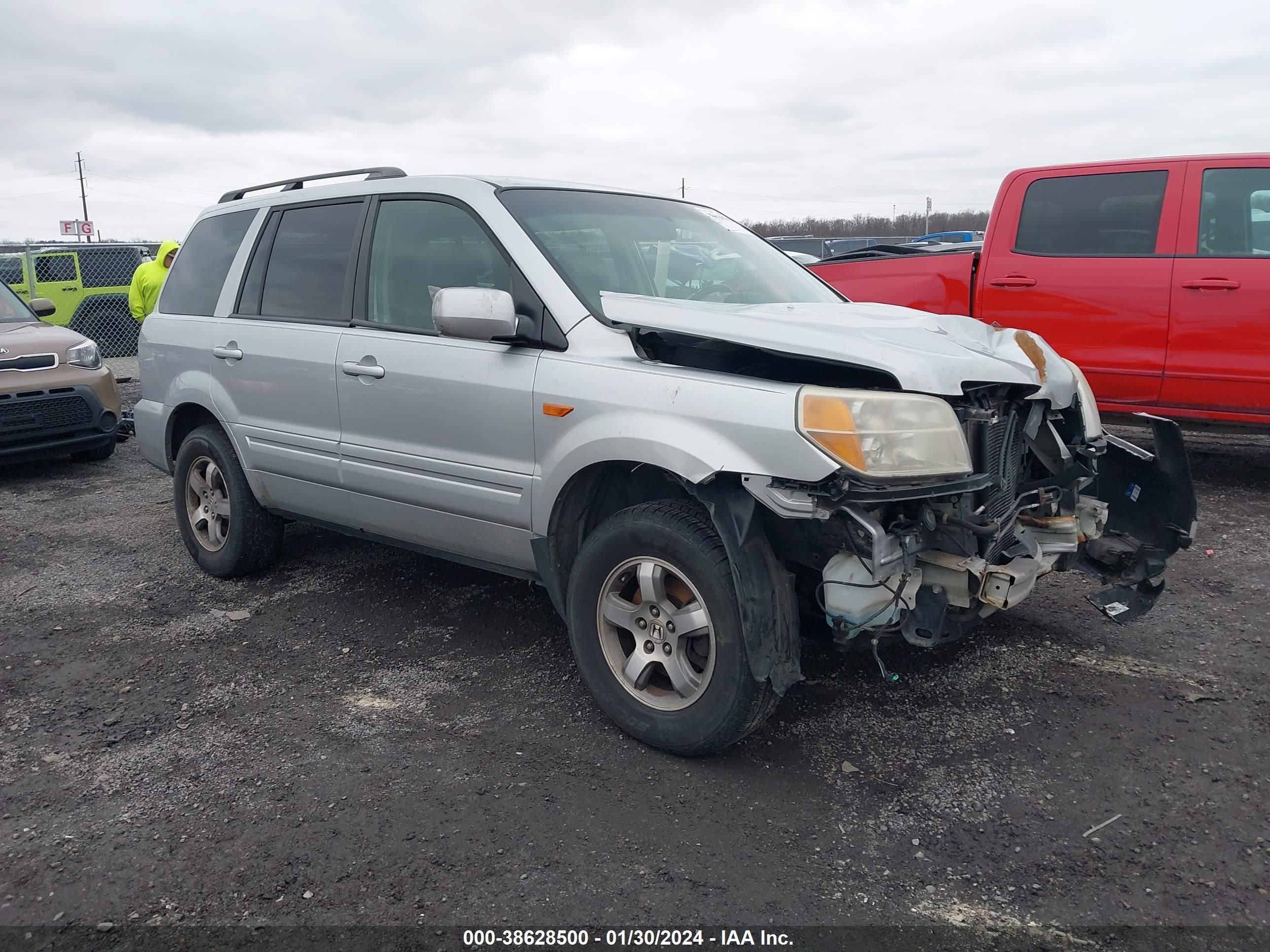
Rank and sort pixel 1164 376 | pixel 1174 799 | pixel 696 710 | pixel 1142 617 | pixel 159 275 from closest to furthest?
1. pixel 1174 799
2. pixel 696 710
3. pixel 1142 617
4. pixel 1164 376
5. pixel 159 275

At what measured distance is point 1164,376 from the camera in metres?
5.95

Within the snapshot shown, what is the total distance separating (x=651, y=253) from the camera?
12.9ft

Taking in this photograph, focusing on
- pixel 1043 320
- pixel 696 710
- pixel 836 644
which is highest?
pixel 1043 320

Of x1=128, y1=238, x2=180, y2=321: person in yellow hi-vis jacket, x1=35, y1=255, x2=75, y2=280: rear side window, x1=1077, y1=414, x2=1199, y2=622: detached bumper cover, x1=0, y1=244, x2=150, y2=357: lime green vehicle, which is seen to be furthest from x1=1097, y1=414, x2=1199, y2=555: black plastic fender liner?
x1=35, y1=255, x2=75, y2=280: rear side window

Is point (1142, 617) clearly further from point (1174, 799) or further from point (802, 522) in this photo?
point (802, 522)

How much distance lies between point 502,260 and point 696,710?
176 cm

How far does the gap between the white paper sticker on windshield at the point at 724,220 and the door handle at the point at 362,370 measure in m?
1.67

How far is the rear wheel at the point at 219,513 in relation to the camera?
4.80m

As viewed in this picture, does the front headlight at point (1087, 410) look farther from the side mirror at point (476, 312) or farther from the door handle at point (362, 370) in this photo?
the door handle at point (362, 370)

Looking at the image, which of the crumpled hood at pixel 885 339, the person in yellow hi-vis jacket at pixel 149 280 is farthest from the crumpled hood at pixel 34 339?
the crumpled hood at pixel 885 339

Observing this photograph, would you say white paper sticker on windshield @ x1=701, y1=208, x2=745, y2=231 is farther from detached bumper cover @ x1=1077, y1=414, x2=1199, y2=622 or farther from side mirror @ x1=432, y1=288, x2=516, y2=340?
detached bumper cover @ x1=1077, y1=414, x2=1199, y2=622

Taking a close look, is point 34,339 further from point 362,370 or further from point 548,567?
point 548,567

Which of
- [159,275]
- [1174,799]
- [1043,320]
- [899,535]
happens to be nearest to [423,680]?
[899,535]

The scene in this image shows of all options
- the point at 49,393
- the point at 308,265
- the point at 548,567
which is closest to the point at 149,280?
the point at 49,393
